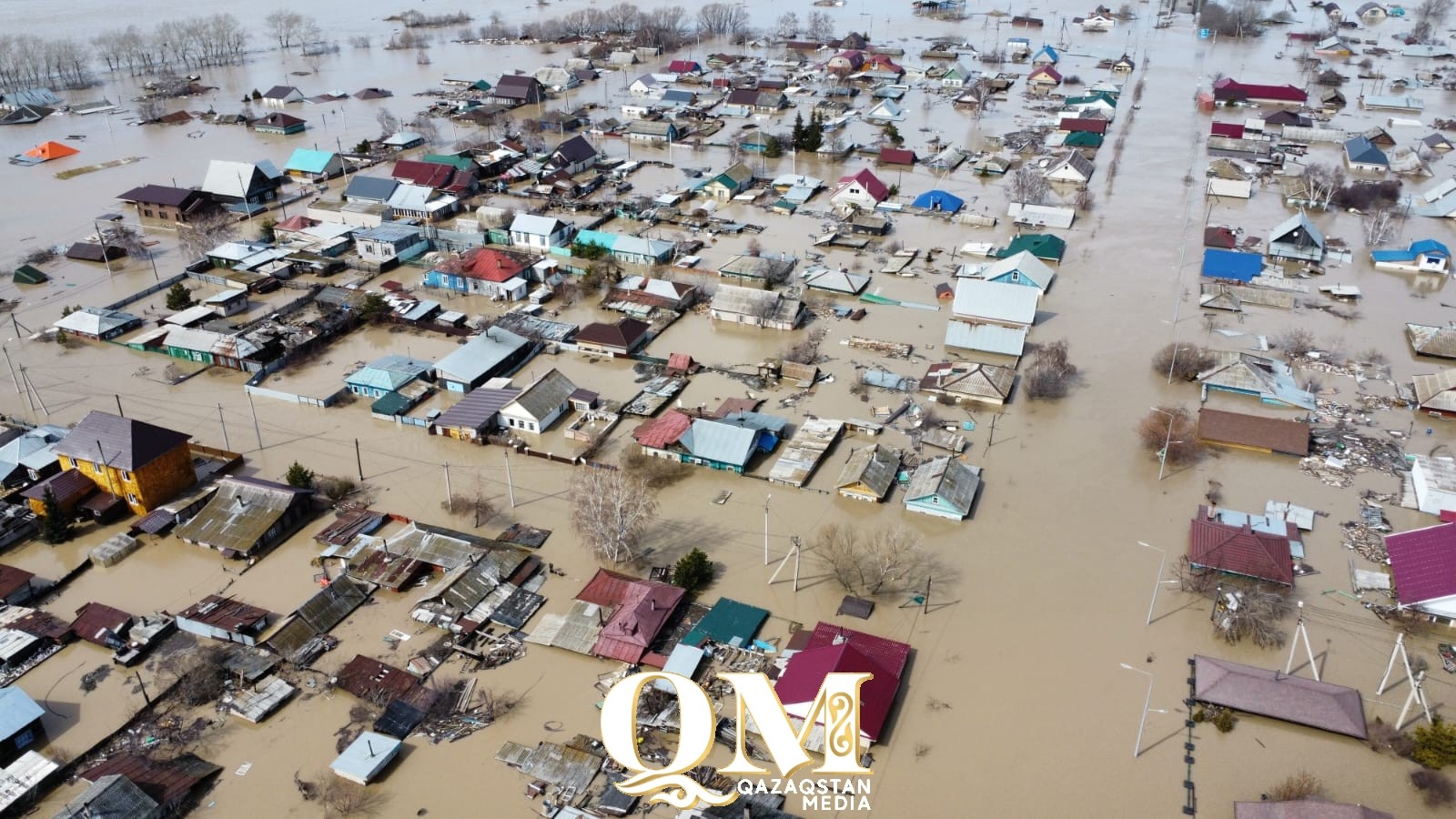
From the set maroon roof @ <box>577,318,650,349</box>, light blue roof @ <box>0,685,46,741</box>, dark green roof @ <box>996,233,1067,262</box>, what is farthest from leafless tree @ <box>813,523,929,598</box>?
dark green roof @ <box>996,233,1067,262</box>

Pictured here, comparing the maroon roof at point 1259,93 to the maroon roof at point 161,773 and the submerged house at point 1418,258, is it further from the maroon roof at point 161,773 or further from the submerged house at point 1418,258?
the maroon roof at point 161,773

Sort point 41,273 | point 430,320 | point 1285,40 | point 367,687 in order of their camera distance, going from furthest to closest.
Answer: point 1285,40
point 41,273
point 430,320
point 367,687

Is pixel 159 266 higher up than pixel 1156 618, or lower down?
higher up

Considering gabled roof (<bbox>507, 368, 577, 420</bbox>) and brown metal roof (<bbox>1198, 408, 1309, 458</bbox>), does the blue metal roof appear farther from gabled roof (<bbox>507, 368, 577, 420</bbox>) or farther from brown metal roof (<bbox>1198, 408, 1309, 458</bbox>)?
gabled roof (<bbox>507, 368, 577, 420</bbox>)

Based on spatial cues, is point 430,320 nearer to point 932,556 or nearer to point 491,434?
point 491,434

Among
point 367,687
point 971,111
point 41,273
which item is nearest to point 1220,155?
point 971,111

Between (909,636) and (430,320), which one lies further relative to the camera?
(430,320)
